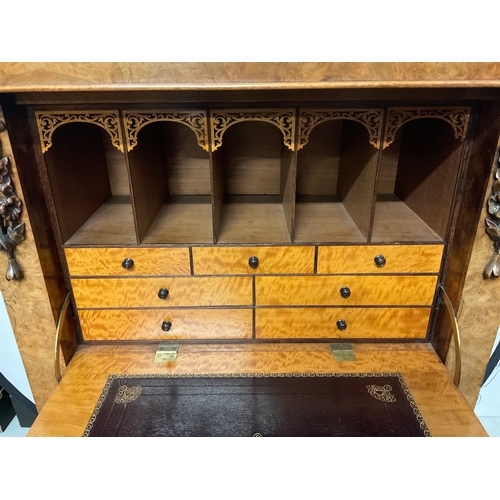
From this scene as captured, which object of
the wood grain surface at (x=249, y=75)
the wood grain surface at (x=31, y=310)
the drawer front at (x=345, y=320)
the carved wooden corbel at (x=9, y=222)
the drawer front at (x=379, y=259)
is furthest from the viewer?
the drawer front at (x=345, y=320)

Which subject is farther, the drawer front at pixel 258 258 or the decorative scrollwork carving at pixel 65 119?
the drawer front at pixel 258 258

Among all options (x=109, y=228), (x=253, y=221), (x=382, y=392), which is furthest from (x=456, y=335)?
(x=109, y=228)

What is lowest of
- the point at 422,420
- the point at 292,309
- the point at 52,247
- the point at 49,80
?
the point at 422,420

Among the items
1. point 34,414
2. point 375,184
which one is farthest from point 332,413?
point 34,414

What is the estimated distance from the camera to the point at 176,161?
1759mm

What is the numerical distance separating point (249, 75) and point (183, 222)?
690 mm

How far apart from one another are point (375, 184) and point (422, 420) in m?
0.80

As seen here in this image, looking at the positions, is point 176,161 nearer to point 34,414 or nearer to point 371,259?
Result: point 371,259

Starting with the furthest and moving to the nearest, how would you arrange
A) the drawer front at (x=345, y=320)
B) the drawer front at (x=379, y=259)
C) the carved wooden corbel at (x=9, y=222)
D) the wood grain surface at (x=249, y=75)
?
1. the drawer front at (x=345, y=320)
2. the drawer front at (x=379, y=259)
3. the carved wooden corbel at (x=9, y=222)
4. the wood grain surface at (x=249, y=75)

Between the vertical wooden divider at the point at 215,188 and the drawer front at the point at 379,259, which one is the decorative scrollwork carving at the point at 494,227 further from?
the vertical wooden divider at the point at 215,188

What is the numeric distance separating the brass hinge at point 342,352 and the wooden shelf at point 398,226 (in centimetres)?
45

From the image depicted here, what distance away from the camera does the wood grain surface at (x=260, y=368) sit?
1263 millimetres

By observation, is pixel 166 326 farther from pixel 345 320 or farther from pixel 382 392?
pixel 382 392

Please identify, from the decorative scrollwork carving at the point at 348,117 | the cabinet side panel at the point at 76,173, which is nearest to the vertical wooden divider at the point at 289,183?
the decorative scrollwork carving at the point at 348,117
